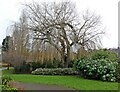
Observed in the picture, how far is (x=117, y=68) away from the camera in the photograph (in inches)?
722

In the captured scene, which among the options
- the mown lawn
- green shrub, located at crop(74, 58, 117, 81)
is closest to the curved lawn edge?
the mown lawn

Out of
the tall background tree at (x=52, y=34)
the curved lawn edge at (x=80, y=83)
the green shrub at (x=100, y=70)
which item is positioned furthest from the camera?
the tall background tree at (x=52, y=34)

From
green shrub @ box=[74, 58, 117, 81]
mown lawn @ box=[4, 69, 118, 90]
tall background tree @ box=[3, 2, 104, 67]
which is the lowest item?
mown lawn @ box=[4, 69, 118, 90]

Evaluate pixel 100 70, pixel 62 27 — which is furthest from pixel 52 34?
pixel 100 70

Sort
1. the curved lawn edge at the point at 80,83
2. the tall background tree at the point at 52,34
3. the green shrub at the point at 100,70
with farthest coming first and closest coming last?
the tall background tree at the point at 52,34 < the green shrub at the point at 100,70 < the curved lawn edge at the point at 80,83

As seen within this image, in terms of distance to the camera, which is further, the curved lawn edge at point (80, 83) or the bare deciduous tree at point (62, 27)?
the bare deciduous tree at point (62, 27)

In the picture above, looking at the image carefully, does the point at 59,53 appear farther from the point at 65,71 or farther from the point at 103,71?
the point at 103,71

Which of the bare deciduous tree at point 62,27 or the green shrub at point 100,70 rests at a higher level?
the bare deciduous tree at point 62,27

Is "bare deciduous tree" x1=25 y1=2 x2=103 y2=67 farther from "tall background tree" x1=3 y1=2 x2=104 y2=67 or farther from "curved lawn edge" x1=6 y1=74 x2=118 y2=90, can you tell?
"curved lawn edge" x1=6 y1=74 x2=118 y2=90

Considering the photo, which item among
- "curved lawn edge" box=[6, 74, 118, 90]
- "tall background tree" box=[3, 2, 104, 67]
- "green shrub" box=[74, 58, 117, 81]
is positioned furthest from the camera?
"tall background tree" box=[3, 2, 104, 67]

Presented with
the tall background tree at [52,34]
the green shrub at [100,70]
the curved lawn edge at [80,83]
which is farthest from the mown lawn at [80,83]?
the tall background tree at [52,34]

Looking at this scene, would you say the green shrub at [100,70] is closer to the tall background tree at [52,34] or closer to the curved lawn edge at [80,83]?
the curved lawn edge at [80,83]

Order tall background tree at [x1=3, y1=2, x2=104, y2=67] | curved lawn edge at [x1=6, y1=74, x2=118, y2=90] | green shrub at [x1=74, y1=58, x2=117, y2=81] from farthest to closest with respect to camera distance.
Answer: tall background tree at [x1=3, y1=2, x2=104, y2=67] → green shrub at [x1=74, y1=58, x2=117, y2=81] → curved lawn edge at [x1=6, y1=74, x2=118, y2=90]

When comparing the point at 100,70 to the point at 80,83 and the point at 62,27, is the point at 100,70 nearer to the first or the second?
the point at 80,83
